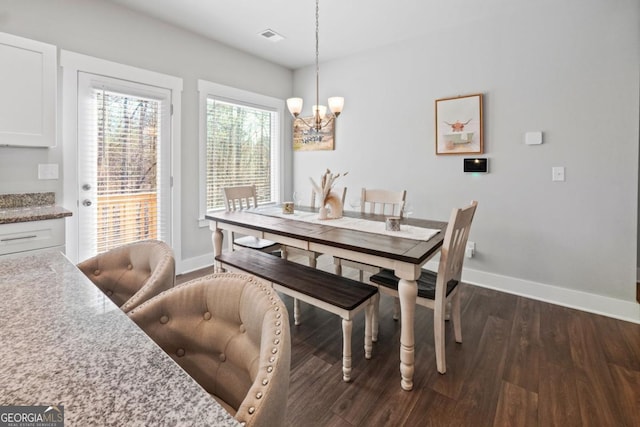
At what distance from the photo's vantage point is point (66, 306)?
81 centimetres

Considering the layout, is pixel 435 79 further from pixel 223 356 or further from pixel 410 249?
pixel 223 356

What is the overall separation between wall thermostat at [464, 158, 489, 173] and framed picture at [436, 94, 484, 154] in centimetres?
9

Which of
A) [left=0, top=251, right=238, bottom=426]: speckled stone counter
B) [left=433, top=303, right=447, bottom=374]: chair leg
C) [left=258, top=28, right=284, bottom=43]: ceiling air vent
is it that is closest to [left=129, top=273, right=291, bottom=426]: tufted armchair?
[left=0, top=251, right=238, bottom=426]: speckled stone counter

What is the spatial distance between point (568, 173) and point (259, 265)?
281 centimetres

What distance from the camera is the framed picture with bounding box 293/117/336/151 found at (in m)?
4.39

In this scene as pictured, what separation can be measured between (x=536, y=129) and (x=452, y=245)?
1.89 metres

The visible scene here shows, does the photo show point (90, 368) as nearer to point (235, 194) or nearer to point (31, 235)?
point (31, 235)

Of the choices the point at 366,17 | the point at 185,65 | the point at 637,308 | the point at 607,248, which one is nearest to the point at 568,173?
the point at 607,248

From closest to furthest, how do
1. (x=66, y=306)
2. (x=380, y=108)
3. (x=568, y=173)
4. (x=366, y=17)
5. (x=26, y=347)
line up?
1. (x=26, y=347)
2. (x=66, y=306)
3. (x=568, y=173)
4. (x=366, y=17)
5. (x=380, y=108)

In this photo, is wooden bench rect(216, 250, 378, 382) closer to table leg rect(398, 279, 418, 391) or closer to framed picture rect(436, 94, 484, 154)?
table leg rect(398, 279, 418, 391)

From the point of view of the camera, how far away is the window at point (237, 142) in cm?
377

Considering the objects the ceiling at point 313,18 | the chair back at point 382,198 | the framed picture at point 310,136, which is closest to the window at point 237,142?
the framed picture at point 310,136

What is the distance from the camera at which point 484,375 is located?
191cm

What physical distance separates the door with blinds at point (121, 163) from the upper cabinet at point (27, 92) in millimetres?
399
